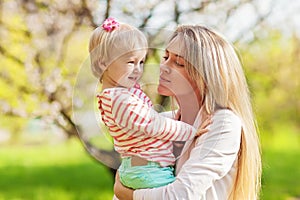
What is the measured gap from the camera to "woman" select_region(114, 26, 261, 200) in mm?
1632

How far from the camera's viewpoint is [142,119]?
62.4 inches

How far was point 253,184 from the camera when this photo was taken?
1.79 meters

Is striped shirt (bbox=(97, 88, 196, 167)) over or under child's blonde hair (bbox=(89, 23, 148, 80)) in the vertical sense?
under

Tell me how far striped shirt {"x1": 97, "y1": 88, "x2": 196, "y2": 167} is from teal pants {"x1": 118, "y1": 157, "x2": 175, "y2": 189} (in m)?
0.02

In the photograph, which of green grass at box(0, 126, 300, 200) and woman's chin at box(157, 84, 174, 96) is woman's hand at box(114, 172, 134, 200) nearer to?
woman's chin at box(157, 84, 174, 96)

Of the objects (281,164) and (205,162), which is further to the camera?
(281,164)

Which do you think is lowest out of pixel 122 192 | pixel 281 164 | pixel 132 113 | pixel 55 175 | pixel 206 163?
pixel 55 175

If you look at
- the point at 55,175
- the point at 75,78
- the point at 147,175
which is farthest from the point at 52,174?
the point at 147,175

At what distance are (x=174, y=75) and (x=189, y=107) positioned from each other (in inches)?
4.2

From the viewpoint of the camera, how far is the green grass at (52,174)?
4.42m

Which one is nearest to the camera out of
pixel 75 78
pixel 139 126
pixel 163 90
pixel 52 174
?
pixel 139 126

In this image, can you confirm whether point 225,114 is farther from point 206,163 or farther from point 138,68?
point 138,68

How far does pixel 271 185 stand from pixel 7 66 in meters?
1.93

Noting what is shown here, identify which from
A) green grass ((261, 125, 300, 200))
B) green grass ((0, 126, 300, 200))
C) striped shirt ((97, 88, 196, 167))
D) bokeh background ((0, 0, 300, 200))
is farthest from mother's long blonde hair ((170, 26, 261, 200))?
green grass ((261, 125, 300, 200))
